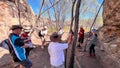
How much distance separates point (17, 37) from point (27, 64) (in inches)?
33.4

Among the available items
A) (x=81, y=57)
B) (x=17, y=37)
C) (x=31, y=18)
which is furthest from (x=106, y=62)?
(x=31, y=18)

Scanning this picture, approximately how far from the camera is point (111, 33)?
10.9 m

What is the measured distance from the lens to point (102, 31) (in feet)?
38.2

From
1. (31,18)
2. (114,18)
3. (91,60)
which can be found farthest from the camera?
(31,18)

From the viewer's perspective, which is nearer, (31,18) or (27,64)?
(27,64)

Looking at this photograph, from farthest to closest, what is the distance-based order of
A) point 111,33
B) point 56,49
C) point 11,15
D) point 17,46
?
point 11,15
point 111,33
point 17,46
point 56,49

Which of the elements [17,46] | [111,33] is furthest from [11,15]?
[17,46]

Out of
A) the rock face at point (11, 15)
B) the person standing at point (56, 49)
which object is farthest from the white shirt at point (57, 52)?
the rock face at point (11, 15)

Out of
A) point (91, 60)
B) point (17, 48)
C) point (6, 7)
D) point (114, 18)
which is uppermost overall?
point (6, 7)

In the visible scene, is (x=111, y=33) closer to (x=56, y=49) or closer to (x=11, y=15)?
(x=56, y=49)

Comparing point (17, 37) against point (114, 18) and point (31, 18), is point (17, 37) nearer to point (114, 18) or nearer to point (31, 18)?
point (114, 18)

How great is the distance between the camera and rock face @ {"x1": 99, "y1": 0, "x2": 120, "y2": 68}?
32.0ft

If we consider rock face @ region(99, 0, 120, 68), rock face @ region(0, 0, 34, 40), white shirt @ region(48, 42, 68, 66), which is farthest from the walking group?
rock face @ region(0, 0, 34, 40)

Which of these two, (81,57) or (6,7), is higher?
(6,7)
